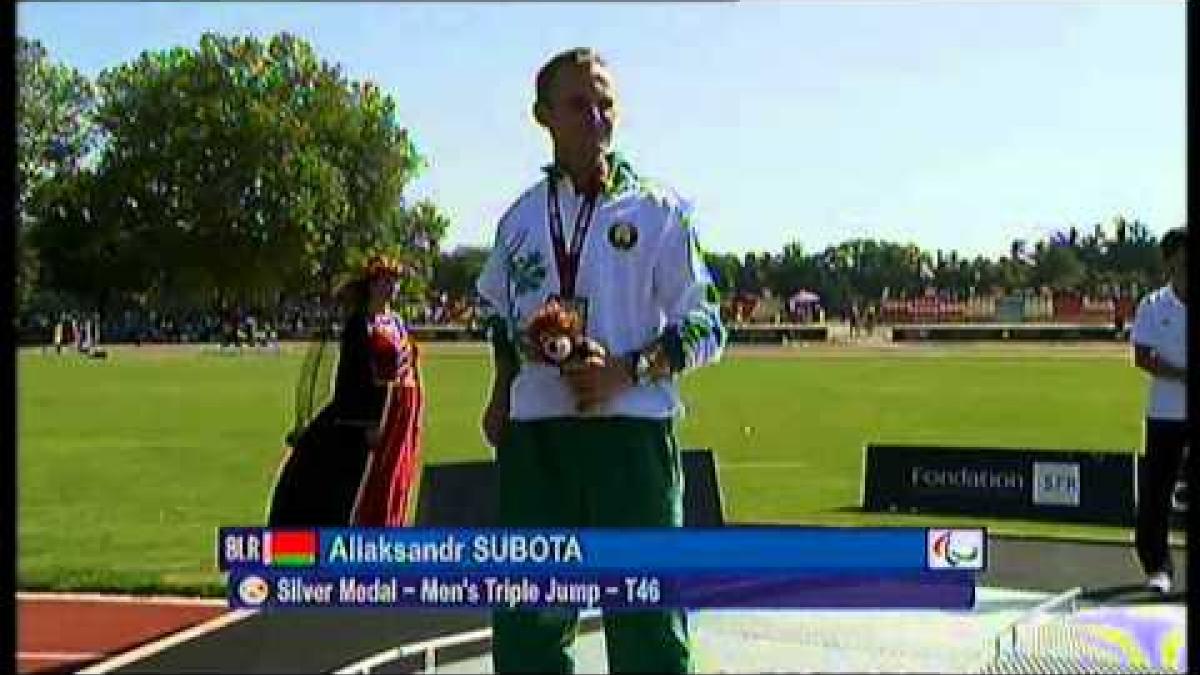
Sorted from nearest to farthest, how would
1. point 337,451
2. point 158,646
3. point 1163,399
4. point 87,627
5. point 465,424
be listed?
point 1163,399
point 465,424
point 337,451
point 158,646
point 87,627

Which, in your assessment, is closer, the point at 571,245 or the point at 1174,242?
the point at 571,245

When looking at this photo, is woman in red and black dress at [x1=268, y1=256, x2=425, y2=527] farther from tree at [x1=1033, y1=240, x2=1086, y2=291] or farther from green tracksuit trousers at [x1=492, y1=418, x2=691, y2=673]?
tree at [x1=1033, y1=240, x2=1086, y2=291]

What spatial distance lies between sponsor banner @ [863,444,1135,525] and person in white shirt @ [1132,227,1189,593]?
2.5 inches

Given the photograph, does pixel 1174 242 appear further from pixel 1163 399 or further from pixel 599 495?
pixel 599 495

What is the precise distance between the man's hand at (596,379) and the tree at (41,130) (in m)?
0.91

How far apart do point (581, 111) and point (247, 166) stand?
633mm

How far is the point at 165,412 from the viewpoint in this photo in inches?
196

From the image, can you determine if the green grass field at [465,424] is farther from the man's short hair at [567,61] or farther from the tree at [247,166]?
the man's short hair at [567,61]

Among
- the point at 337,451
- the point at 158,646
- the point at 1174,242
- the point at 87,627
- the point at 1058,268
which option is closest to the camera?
the point at 1174,242

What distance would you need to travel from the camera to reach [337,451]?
342 centimetres

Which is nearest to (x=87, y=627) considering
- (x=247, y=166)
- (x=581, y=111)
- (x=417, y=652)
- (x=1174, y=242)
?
(x=417, y=652)

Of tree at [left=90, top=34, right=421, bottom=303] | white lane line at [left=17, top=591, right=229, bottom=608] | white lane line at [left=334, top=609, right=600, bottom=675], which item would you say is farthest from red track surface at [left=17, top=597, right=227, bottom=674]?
tree at [left=90, top=34, right=421, bottom=303]

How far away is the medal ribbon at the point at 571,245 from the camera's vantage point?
257 centimetres

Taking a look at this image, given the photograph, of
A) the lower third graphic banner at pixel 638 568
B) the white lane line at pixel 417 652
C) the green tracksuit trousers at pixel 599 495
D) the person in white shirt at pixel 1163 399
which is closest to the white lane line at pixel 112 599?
the white lane line at pixel 417 652
